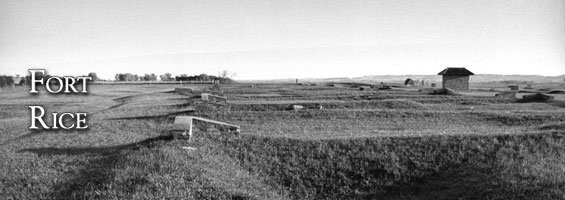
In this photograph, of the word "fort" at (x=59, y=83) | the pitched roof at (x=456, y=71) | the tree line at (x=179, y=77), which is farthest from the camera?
the tree line at (x=179, y=77)

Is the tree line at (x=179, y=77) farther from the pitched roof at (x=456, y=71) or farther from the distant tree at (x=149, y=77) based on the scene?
the pitched roof at (x=456, y=71)

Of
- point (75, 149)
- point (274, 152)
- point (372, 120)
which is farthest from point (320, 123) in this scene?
point (75, 149)

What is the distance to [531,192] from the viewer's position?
→ 9133mm

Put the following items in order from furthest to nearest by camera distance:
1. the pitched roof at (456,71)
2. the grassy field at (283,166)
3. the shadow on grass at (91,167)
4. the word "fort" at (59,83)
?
the pitched roof at (456,71) < the word "fort" at (59,83) < the grassy field at (283,166) < the shadow on grass at (91,167)

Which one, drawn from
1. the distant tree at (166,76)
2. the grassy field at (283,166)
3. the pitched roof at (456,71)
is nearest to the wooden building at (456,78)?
the pitched roof at (456,71)

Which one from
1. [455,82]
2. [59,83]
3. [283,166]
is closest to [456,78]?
[455,82]

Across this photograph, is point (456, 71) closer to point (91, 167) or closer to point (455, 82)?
point (455, 82)

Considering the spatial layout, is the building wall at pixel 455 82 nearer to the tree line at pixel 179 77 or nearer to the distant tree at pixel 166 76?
the tree line at pixel 179 77

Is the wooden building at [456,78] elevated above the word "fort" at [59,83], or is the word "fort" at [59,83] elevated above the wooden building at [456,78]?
the wooden building at [456,78]

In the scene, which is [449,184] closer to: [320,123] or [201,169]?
[201,169]

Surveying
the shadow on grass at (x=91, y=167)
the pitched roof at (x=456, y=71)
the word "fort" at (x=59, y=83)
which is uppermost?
the pitched roof at (x=456, y=71)

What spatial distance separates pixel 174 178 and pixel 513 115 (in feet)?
69.6

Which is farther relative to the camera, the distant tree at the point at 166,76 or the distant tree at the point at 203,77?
the distant tree at the point at 166,76

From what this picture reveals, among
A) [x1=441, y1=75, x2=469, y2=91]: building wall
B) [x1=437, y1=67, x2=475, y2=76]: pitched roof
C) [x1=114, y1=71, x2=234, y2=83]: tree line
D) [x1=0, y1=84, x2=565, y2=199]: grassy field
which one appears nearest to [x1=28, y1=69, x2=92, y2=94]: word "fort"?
[x1=0, y1=84, x2=565, y2=199]: grassy field
